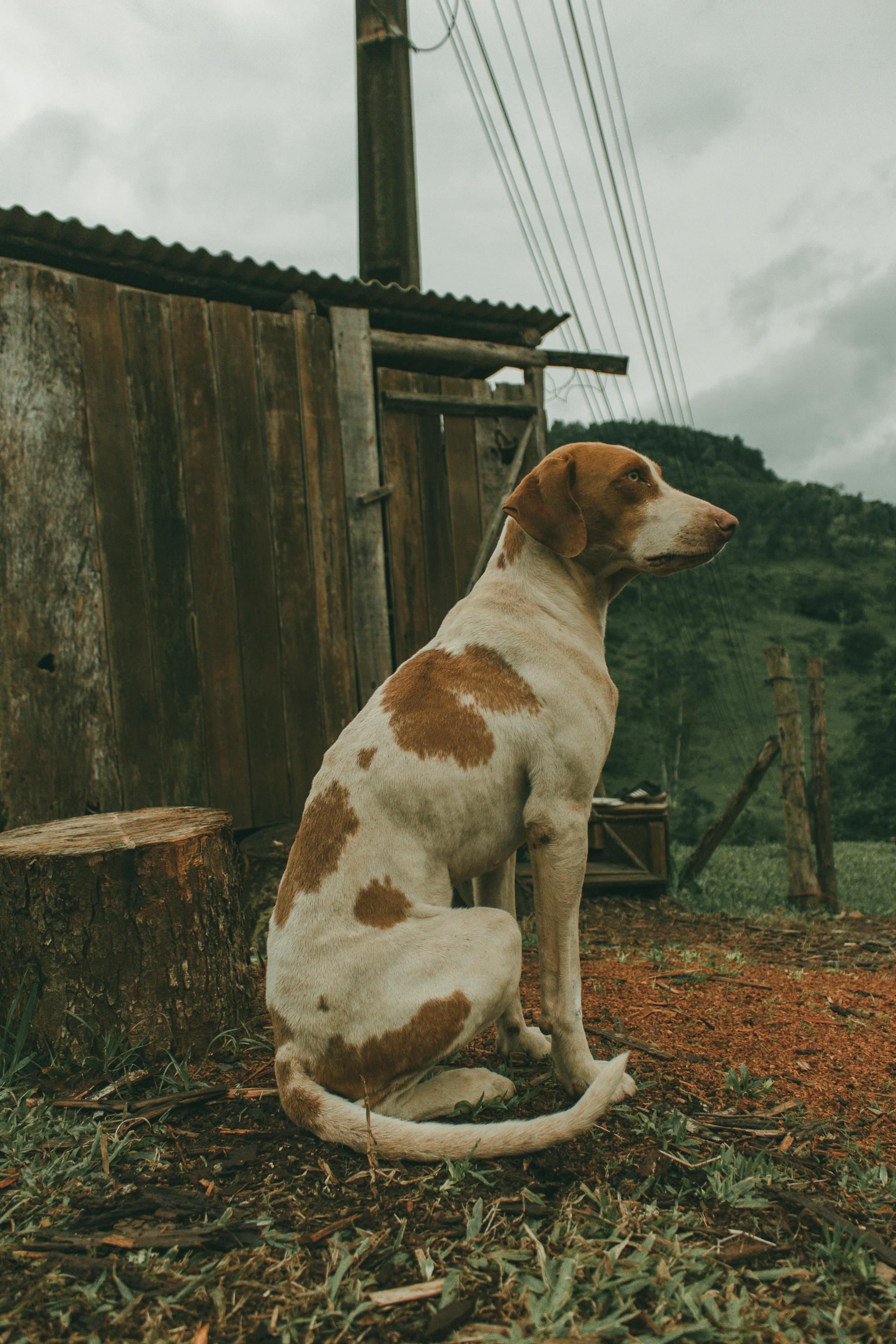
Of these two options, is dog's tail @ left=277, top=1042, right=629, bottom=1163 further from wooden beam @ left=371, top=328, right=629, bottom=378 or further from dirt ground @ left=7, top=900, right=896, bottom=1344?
wooden beam @ left=371, top=328, right=629, bottom=378

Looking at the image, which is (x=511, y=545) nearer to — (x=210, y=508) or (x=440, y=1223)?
(x=440, y=1223)

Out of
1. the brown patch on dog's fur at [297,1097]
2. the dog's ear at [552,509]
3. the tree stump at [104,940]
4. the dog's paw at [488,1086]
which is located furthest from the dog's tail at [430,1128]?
the dog's ear at [552,509]

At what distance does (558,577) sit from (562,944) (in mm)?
1197

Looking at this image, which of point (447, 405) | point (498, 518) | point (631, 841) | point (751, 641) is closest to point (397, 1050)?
point (498, 518)

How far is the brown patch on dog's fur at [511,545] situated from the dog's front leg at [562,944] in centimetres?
93

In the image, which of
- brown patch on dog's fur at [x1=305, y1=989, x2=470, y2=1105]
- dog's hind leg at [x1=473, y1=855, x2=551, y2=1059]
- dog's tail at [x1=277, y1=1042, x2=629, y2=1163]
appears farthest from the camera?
dog's hind leg at [x1=473, y1=855, x2=551, y2=1059]

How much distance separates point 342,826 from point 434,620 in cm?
436

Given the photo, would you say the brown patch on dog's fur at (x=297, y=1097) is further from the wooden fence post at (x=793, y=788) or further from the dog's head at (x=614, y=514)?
the wooden fence post at (x=793, y=788)

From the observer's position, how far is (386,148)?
8188 millimetres

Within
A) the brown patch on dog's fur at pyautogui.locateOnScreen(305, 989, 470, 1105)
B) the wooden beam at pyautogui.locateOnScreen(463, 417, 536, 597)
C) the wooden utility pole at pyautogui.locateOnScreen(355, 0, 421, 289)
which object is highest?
the wooden utility pole at pyautogui.locateOnScreen(355, 0, 421, 289)

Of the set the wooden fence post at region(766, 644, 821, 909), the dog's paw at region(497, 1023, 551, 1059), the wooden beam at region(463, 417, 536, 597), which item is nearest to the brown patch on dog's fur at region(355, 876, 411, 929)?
the dog's paw at region(497, 1023, 551, 1059)

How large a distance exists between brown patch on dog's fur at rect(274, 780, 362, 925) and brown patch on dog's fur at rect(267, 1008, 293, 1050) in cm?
25

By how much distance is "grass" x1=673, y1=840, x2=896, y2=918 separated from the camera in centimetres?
739

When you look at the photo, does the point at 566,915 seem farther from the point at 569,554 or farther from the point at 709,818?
the point at 709,818
